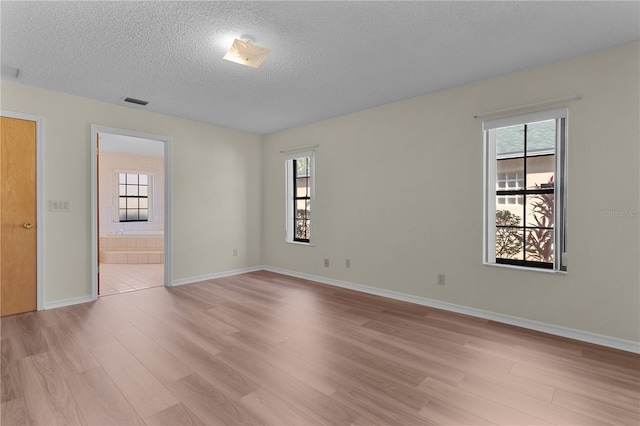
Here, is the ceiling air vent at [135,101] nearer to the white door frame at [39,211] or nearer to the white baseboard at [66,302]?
the white door frame at [39,211]

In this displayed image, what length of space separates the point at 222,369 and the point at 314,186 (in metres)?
3.21

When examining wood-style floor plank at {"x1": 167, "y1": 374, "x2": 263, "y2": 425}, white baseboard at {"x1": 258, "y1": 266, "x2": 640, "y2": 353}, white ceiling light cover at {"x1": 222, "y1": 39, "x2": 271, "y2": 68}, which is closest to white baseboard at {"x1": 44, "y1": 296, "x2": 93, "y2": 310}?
wood-style floor plank at {"x1": 167, "y1": 374, "x2": 263, "y2": 425}

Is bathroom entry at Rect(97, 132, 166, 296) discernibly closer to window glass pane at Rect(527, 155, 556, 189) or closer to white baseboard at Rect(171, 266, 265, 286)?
white baseboard at Rect(171, 266, 265, 286)

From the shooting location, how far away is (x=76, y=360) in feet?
7.80

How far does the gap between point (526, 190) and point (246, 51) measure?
2939mm

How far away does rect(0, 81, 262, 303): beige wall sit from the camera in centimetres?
365

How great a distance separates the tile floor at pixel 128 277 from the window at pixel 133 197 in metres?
2.23

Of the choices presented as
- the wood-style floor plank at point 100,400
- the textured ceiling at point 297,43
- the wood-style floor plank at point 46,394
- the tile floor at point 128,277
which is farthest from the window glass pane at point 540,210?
the tile floor at point 128,277

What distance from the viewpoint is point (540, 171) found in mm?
3156

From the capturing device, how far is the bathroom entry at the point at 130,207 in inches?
263

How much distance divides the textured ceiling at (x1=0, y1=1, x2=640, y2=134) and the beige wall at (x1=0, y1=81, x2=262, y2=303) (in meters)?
0.35

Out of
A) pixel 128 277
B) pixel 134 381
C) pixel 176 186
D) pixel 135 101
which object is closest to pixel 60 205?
pixel 176 186

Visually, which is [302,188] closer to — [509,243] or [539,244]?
[509,243]

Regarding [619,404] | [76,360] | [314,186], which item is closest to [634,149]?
[619,404]
